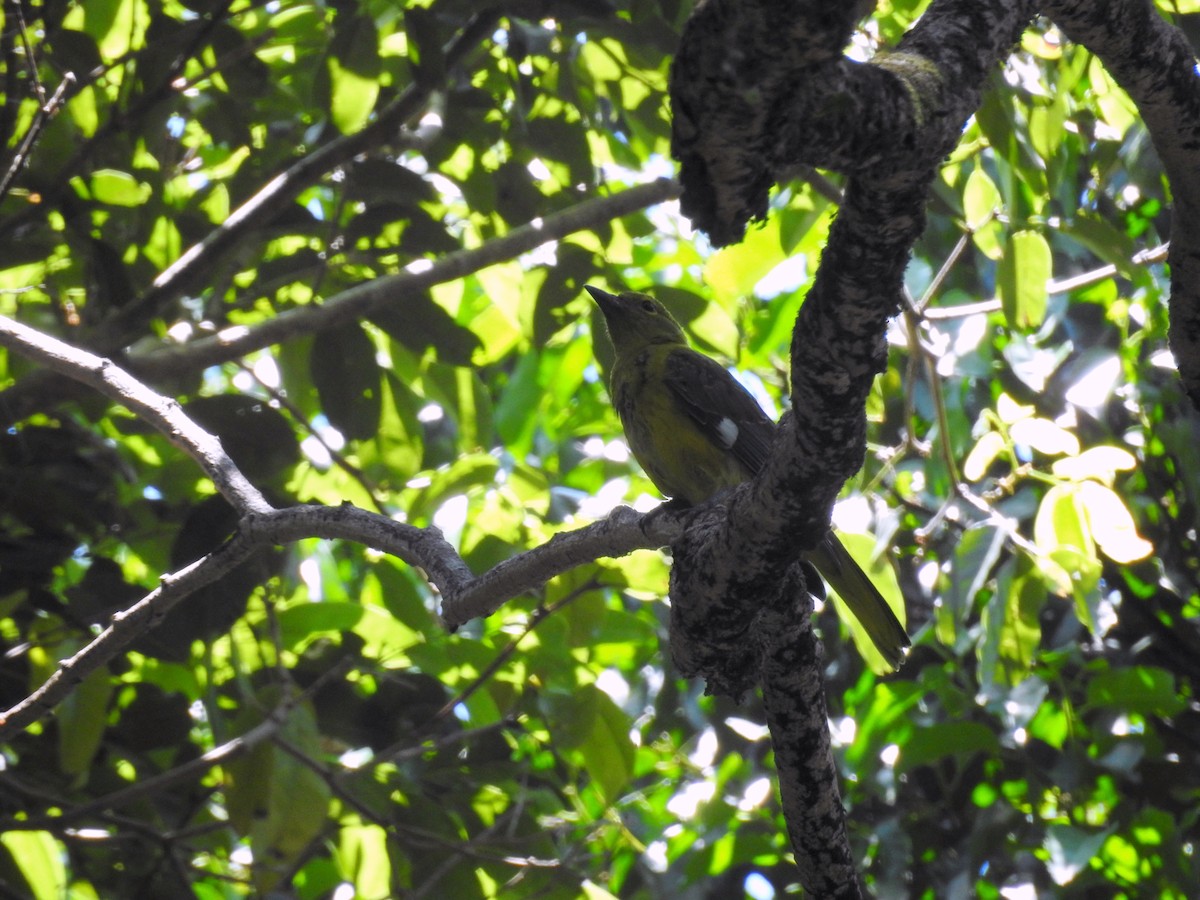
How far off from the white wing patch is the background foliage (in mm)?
200

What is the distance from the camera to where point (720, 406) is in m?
3.66

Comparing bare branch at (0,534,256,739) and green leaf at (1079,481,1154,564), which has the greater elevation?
bare branch at (0,534,256,739)

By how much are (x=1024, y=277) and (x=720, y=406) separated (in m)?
1.06

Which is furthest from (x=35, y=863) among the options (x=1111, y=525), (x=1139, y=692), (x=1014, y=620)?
(x=1139, y=692)

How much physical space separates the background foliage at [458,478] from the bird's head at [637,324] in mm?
151

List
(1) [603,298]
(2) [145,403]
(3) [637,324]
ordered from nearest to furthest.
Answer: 1. (2) [145,403]
2. (1) [603,298]
3. (3) [637,324]

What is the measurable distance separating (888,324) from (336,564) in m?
3.61

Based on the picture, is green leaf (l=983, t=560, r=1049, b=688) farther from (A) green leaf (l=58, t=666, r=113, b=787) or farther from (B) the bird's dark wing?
(A) green leaf (l=58, t=666, r=113, b=787)

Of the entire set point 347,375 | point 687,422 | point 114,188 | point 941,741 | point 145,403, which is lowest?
point 941,741

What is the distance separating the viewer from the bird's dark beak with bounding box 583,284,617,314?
3.61 meters

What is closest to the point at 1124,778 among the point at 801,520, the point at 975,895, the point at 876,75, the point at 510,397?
the point at 975,895

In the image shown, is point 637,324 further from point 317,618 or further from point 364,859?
point 364,859

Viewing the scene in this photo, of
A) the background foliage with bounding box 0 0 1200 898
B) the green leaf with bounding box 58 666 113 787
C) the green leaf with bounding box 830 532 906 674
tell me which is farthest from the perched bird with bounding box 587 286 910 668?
the green leaf with bounding box 58 666 113 787

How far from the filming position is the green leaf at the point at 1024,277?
9.47 feet
